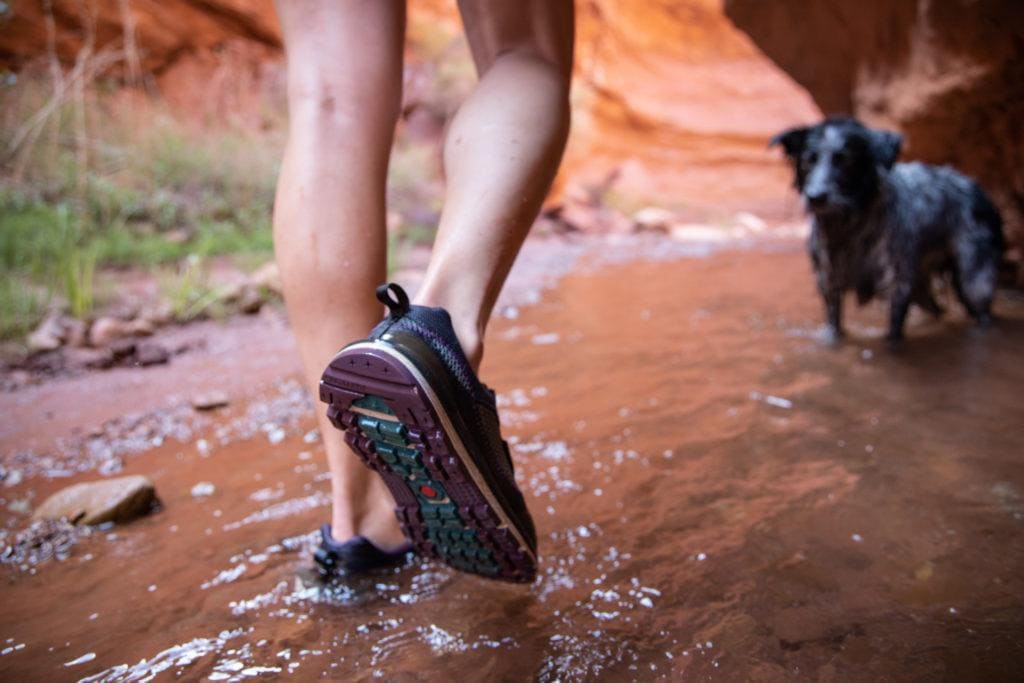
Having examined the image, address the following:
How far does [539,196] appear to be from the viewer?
1038 millimetres

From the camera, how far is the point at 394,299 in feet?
2.86

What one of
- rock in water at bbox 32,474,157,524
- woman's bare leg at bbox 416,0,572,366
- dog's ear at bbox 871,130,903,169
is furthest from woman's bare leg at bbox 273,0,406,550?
dog's ear at bbox 871,130,903,169

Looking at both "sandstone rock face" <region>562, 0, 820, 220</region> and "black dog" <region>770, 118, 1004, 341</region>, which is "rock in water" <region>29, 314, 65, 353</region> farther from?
"sandstone rock face" <region>562, 0, 820, 220</region>

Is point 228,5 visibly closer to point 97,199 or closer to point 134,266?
point 97,199

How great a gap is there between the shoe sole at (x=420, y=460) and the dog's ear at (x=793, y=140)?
7.52 ft

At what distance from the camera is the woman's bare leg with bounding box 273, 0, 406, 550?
1026 millimetres

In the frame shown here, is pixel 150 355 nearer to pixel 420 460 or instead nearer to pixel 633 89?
pixel 420 460

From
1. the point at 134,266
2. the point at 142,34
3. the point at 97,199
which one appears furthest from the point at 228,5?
the point at 134,266

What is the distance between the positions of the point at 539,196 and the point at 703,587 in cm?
60

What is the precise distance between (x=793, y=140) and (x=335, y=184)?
2281 millimetres

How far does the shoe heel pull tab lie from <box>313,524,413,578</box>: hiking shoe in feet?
1.34

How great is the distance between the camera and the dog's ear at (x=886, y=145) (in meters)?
2.57

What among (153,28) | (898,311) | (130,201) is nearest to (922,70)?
(898,311)

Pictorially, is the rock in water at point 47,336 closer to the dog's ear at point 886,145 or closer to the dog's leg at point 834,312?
the dog's leg at point 834,312
